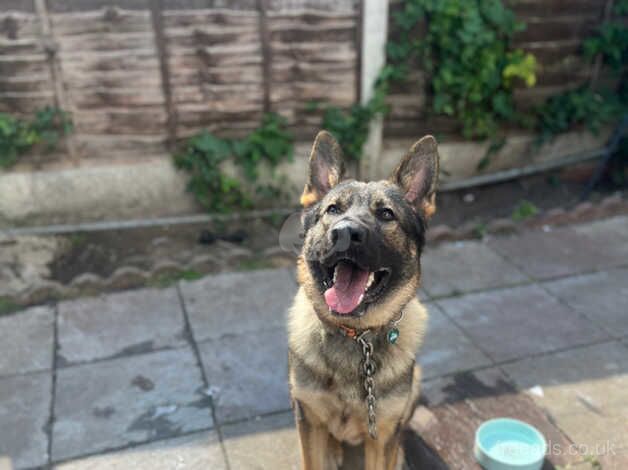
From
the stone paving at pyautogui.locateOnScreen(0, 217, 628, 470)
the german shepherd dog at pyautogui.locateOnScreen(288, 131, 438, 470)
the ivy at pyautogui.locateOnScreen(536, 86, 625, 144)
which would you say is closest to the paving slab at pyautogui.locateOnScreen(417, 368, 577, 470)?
the stone paving at pyautogui.locateOnScreen(0, 217, 628, 470)

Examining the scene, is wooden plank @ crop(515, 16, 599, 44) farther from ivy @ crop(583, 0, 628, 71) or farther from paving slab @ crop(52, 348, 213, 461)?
paving slab @ crop(52, 348, 213, 461)

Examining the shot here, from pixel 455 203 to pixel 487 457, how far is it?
4.24 m

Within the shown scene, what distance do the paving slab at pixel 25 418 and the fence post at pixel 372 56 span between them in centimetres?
418

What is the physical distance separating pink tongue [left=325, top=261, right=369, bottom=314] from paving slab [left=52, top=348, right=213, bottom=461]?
1.64m

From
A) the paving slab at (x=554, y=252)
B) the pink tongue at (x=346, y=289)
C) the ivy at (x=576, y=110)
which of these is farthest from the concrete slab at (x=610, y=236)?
the pink tongue at (x=346, y=289)

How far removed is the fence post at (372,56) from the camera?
6.04m

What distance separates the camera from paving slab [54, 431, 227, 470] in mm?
3480

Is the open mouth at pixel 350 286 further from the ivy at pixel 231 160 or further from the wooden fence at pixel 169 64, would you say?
the wooden fence at pixel 169 64

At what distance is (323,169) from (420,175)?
0.54m

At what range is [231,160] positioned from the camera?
6316 mm

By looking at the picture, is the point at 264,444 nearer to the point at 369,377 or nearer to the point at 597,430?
the point at 369,377

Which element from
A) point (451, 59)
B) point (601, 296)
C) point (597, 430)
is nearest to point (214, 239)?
point (451, 59)

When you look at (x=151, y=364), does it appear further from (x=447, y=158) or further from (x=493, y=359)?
Result: (x=447, y=158)

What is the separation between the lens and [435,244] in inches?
242
